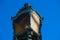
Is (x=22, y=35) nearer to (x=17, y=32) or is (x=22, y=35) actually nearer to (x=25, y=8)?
(x=17, y=32)

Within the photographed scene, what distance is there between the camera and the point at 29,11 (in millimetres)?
53469

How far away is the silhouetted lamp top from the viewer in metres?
51.2

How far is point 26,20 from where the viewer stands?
171 feet

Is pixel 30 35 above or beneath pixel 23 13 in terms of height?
beneath

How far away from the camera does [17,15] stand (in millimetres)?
53219

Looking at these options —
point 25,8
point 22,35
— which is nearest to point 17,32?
point 22,35

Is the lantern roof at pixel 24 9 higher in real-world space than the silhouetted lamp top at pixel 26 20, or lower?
higher

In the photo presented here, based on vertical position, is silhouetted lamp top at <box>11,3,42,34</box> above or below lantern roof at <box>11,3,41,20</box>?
below

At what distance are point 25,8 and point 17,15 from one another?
4.58 ft

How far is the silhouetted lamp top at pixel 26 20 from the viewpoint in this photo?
51188 millimetres

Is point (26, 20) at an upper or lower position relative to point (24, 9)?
lower

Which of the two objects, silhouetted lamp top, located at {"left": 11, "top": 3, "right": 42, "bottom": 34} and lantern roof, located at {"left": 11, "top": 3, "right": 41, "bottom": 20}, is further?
lantern roof, located at {"left": 11, "top": 3, "right": 41, "bottom": 20}

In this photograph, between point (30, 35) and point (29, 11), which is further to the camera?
point (29, 11)

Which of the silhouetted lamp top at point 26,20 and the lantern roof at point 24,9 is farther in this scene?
the lantern roof at point 24,9
